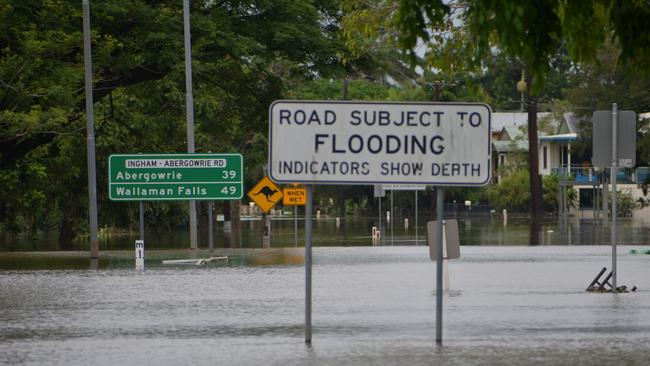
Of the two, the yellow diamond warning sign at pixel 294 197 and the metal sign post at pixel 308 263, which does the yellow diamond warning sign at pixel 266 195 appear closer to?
the yellow diamond warning sign at pixel 294 197

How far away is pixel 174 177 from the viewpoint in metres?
36.0

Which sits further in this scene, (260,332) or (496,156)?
(496,156)

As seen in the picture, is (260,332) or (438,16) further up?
(438,16)

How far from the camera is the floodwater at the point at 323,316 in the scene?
13047 millimetres

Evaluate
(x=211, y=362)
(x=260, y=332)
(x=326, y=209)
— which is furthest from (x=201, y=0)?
(x=326, y=209)

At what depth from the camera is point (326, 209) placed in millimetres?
129875

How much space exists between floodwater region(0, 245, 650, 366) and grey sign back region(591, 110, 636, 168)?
1.96 metres

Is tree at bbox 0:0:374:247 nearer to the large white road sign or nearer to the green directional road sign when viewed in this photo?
the green directional road sign

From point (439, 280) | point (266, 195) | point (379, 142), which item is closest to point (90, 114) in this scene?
point (266, 195)

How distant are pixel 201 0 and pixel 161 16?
8.24ft

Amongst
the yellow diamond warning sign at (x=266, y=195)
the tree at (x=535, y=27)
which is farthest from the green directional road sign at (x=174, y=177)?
the tree at (x=535, y=27)

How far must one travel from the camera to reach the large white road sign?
44.9ft

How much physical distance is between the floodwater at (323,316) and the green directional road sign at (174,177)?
21.5ft

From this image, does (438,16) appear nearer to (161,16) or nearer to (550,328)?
(550,328)
